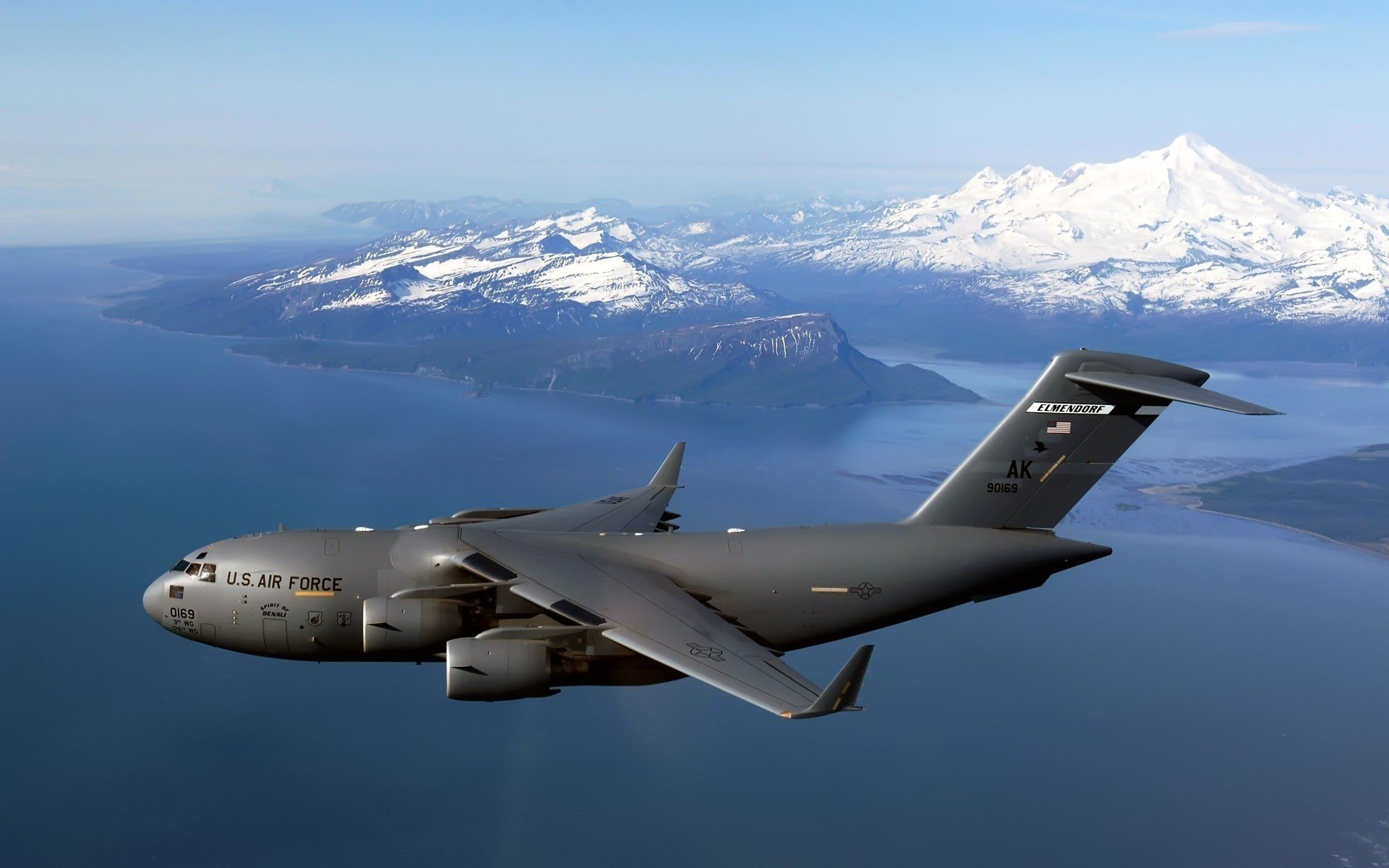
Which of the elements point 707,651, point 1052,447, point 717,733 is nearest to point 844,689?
point 707,651

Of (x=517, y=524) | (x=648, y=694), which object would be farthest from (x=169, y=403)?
(x=517, y=524)

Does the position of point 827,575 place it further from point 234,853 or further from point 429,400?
point 429,400

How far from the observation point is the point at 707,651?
20844 mm

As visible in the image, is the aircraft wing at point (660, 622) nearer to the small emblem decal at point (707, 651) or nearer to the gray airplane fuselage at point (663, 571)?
the small emblem decal at point (707, 651)

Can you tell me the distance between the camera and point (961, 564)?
1006 inches

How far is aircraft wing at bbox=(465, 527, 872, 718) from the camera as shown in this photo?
18.2m

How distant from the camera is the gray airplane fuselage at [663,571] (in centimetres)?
2430

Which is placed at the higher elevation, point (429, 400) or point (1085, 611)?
point (429, 400)

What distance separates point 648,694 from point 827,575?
66.5 m

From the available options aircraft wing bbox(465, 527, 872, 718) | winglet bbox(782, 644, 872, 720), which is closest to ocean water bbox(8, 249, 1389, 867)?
aircraft wing bbox(465, 527, 872, 718)

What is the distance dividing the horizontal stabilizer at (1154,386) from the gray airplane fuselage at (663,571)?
4077mm

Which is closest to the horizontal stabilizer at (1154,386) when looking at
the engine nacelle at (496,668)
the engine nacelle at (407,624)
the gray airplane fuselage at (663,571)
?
the gray airplane fuselage at (663,571)

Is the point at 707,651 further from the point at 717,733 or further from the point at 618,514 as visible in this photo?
the point at 717,733

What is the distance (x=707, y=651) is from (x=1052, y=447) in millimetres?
11050
